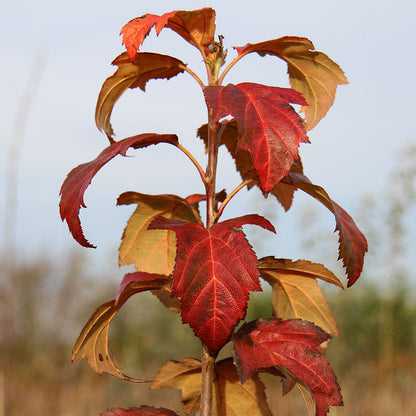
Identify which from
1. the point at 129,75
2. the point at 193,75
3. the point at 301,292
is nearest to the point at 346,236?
the point at 301,292

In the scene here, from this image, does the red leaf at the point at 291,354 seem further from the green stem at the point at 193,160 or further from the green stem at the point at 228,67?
the green stem at the point at 228,67

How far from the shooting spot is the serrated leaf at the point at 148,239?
3.99 feet

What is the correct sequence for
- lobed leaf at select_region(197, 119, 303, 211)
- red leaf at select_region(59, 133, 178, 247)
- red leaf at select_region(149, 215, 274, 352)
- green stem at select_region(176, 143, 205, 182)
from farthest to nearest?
lobed leaf at select_region(197, 119, 303, 211) → green stem at select_region(176, 143, 205, 182) → red leaf at select_region(59, 133, 178, 247) → red leaf at select_region(149, 215, 274, 352)

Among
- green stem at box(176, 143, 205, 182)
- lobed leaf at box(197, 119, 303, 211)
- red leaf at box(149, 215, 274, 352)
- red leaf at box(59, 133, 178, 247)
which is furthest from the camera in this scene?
lobed leaf at box(197, 119, 303, 211)

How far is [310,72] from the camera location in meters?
1.14

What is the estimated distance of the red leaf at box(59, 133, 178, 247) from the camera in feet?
3.17

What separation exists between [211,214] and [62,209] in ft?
0.90

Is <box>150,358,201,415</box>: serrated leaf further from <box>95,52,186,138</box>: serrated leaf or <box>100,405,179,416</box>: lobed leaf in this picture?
<box>95,52,186,138</box>: serrated leaf

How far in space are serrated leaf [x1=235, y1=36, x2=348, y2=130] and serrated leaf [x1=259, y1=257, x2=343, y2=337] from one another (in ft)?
0.98

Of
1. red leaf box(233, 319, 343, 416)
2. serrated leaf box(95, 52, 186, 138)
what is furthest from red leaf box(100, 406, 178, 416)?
serrated leaf box(95, 52, 186, 138)

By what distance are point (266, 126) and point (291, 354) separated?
384 millimetres

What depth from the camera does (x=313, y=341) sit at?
3.11ft

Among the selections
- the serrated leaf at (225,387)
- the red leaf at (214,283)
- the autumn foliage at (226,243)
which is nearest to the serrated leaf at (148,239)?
the autumn foliage at (226,243)

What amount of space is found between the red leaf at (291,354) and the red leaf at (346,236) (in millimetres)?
123
